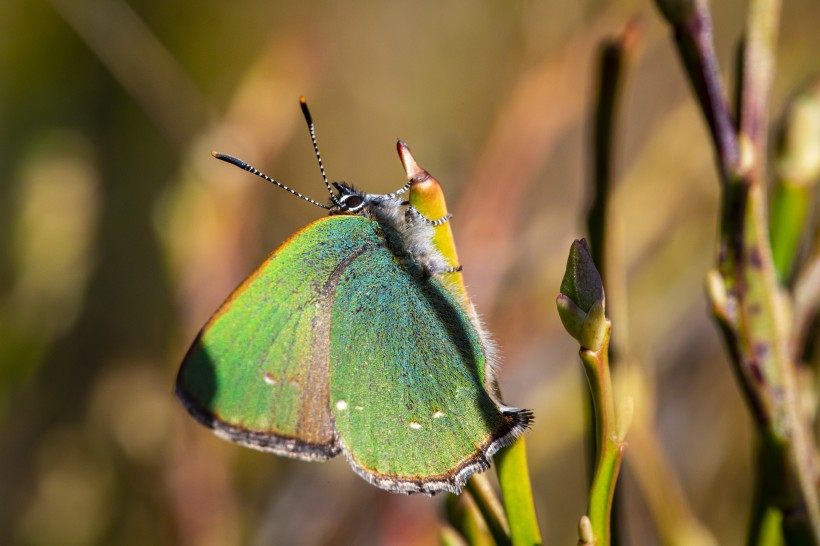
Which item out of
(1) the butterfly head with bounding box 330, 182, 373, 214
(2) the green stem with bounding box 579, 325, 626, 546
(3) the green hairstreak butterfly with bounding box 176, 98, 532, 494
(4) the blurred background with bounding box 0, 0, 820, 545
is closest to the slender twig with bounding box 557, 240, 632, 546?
(2) the green stem with bounding box 579, 325, 626, 546

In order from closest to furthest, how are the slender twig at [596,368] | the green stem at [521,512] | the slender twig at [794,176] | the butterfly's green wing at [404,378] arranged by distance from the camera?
the slender twig at [596,368] → the green stem at [521,512] → the slender twig at [794,176] → the butterfly's green wing at [404,378]

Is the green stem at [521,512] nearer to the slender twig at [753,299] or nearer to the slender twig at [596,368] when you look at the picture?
the slender twig at [596,368]

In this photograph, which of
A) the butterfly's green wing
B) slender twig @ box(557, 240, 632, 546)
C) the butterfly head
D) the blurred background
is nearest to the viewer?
slender twig @ box(557, 240, 632, 546)

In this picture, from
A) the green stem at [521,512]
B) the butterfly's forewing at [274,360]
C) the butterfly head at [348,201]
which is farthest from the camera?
the butterfly head at [348,201]

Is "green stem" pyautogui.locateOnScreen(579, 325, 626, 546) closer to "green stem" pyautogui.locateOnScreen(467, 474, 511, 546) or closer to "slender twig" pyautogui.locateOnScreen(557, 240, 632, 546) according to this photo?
"slender twig" pyautogui.locateOnScreen(557, 240, 632, 546)

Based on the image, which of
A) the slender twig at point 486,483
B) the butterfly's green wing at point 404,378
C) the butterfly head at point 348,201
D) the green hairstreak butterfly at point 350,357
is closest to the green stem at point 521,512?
the slender twig at point 486,483

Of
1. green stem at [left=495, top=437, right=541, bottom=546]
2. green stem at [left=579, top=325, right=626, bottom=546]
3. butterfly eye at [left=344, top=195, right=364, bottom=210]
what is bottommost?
green stem at [left=495, top=437, right=541, bottom=546]

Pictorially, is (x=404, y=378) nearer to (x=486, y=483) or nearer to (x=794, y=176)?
(x=486, y=483)
